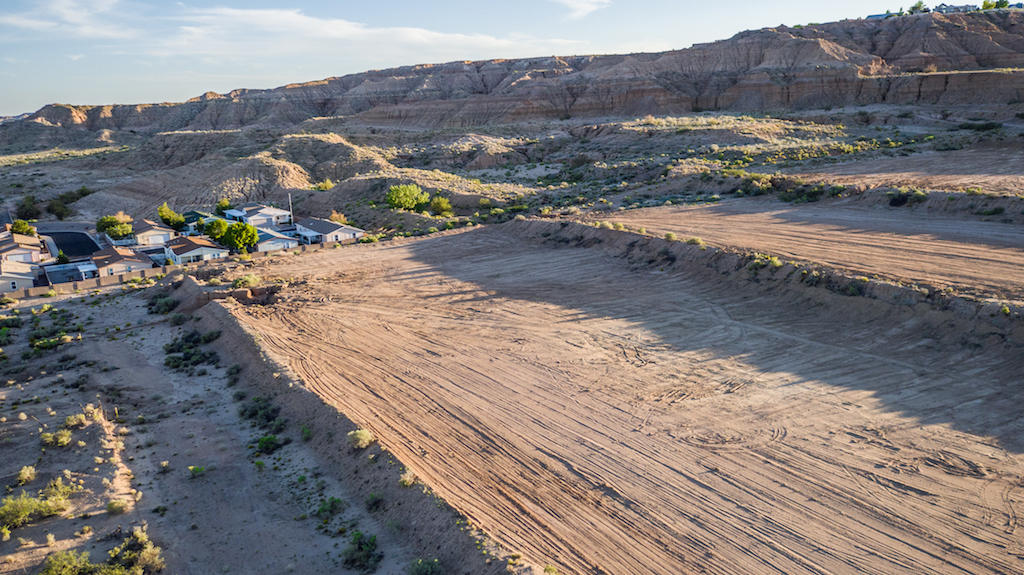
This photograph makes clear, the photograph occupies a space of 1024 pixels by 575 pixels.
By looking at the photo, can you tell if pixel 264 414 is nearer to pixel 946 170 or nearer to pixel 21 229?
pixel 21 229

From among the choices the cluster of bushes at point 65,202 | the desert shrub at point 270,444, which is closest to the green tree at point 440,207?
the desert shrub at point 270,444

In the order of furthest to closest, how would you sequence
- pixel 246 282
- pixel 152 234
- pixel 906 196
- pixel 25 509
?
pixel 152 234 → pixel 906 196 → pixel 246 282 → pixel 25 509

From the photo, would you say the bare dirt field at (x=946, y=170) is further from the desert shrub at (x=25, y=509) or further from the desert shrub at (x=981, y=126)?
the desert shrub at (x=25, y=509)

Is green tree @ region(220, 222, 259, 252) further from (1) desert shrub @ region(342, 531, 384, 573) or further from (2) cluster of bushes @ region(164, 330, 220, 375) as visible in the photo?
(1) desert shrub @ region(342, 531, 384, 573)

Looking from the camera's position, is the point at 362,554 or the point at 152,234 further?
the point at 152,234

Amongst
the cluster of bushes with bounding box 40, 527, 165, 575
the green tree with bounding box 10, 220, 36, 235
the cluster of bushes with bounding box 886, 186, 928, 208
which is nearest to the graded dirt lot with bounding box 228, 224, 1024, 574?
the cluster of bushes with bounding box 40, 527, 165, 575

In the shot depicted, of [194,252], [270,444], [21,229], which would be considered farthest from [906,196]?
[21,229]

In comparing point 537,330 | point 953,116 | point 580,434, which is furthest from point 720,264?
point 953,116
